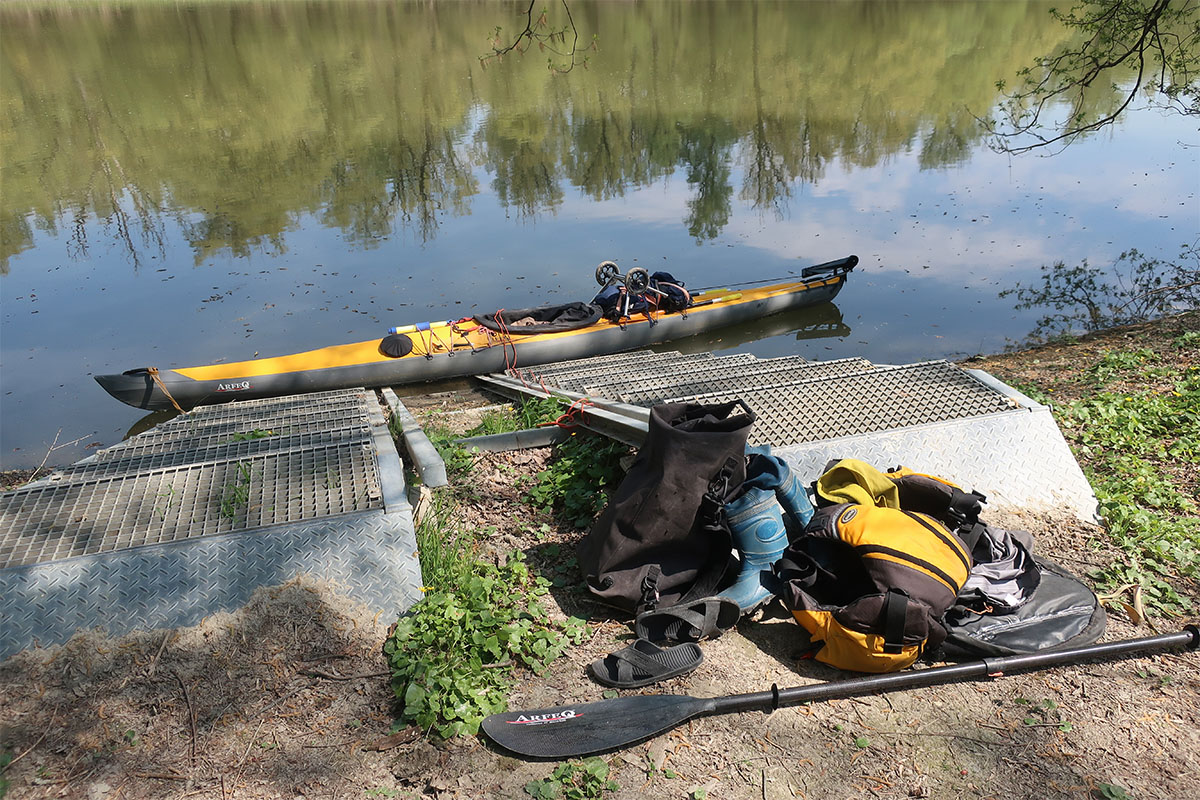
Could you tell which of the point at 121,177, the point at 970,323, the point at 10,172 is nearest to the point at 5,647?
the point at 970,323

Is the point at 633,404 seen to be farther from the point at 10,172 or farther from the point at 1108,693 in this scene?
the point at 10,172

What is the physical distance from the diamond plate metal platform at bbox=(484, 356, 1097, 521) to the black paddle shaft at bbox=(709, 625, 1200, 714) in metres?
1.02

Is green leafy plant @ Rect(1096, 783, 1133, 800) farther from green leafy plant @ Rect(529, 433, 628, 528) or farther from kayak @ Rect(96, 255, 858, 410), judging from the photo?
kayak @ Rect(96, 255, 858, 410)

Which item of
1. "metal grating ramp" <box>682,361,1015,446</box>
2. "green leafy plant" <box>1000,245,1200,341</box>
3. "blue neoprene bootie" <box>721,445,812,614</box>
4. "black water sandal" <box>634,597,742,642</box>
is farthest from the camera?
"green leafy plant" <box>1000,245,1200,341</box>

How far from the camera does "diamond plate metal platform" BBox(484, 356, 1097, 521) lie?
404 cm

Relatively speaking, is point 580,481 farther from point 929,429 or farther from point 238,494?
point 929,429

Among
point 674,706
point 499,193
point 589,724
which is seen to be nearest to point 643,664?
point 674,706

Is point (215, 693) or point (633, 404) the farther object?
point (633, 404)

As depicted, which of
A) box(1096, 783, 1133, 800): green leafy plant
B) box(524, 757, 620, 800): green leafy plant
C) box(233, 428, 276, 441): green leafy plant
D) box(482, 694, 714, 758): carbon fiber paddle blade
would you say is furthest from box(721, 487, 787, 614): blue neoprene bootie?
box(233, 428, 276, 441): green leafy plant

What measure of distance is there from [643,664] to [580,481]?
1.29 m

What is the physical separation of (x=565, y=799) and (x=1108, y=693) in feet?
6.60

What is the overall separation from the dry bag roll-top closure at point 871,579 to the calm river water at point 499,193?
6.81 metres

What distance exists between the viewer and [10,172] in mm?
15953

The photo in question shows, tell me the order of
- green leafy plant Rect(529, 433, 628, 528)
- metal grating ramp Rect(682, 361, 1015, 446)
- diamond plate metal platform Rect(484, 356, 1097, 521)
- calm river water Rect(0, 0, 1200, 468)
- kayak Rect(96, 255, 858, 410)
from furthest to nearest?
calm river water Rect(0, 0, 1200, 468) < kayak Rect(96, 255, 858, 410) < metal grating ramp Rect(682, 361, 1015, 446) < diamond plate metal platform Rect(484, 356, 1097, 521) < green leafy plant Rect(529, 433, 628, 528)
